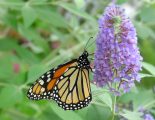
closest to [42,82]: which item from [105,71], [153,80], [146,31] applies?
[105,71]

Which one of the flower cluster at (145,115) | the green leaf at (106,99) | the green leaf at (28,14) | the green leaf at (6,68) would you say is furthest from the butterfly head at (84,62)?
the green leaf at (6,68)

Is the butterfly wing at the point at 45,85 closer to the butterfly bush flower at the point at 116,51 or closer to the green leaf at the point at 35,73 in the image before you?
the butterfly bush flower at the point at 116,51

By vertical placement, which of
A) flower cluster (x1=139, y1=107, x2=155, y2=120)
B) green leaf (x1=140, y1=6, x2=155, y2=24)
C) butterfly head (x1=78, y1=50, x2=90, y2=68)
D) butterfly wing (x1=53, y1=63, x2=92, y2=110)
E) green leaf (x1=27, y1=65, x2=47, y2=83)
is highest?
green leaf (x1=140, y1=6, x2=155, y2=24)

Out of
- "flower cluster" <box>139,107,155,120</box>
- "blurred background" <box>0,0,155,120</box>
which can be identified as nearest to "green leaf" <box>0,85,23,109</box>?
"blurred background" <box>0,0,155,120</box>

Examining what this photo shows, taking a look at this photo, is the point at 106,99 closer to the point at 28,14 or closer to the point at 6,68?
the point at 28,14

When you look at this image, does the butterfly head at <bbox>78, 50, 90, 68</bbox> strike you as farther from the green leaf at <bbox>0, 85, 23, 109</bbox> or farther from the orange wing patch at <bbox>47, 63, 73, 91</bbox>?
the green leaf at <bbox>0, 85, 23, 109</bbox>

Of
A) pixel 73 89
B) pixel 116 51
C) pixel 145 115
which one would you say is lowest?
pixel 145 115

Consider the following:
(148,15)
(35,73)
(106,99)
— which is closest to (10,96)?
(35,73)
